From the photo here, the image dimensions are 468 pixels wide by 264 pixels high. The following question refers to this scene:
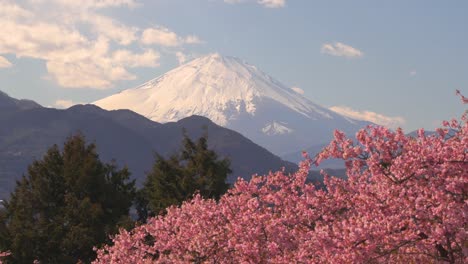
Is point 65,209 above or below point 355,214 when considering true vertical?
below

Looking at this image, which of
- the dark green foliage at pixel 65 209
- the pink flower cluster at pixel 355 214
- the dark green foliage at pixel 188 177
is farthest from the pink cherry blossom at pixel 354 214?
the dark green foliage at pixel 188 177

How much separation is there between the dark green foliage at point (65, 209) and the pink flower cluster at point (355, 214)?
66.4 feet

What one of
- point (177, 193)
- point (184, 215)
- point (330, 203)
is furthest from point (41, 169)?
point (330, 203)

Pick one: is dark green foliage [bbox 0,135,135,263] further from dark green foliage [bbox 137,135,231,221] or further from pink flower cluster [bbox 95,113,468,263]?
pink flower cluster [bbox 95,113,468,263]

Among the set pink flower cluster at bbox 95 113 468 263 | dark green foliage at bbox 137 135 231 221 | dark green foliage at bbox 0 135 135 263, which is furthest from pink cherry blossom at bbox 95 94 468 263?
dark green foliage at bbox 137 135 231 221

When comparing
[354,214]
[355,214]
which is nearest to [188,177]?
[355,214]

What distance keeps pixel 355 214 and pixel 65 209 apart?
95.6ft

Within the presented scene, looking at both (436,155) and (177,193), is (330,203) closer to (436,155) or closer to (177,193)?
(436,155)

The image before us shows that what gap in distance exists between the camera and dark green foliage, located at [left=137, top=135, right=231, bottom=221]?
43.5m

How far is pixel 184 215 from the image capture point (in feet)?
58.7

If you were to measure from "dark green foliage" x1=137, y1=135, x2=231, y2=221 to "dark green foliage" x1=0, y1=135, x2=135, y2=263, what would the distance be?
3064 millimetres

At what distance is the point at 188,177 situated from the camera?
145ft

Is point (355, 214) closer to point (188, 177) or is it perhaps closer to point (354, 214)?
point (354, 214)

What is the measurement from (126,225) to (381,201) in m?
25.4
